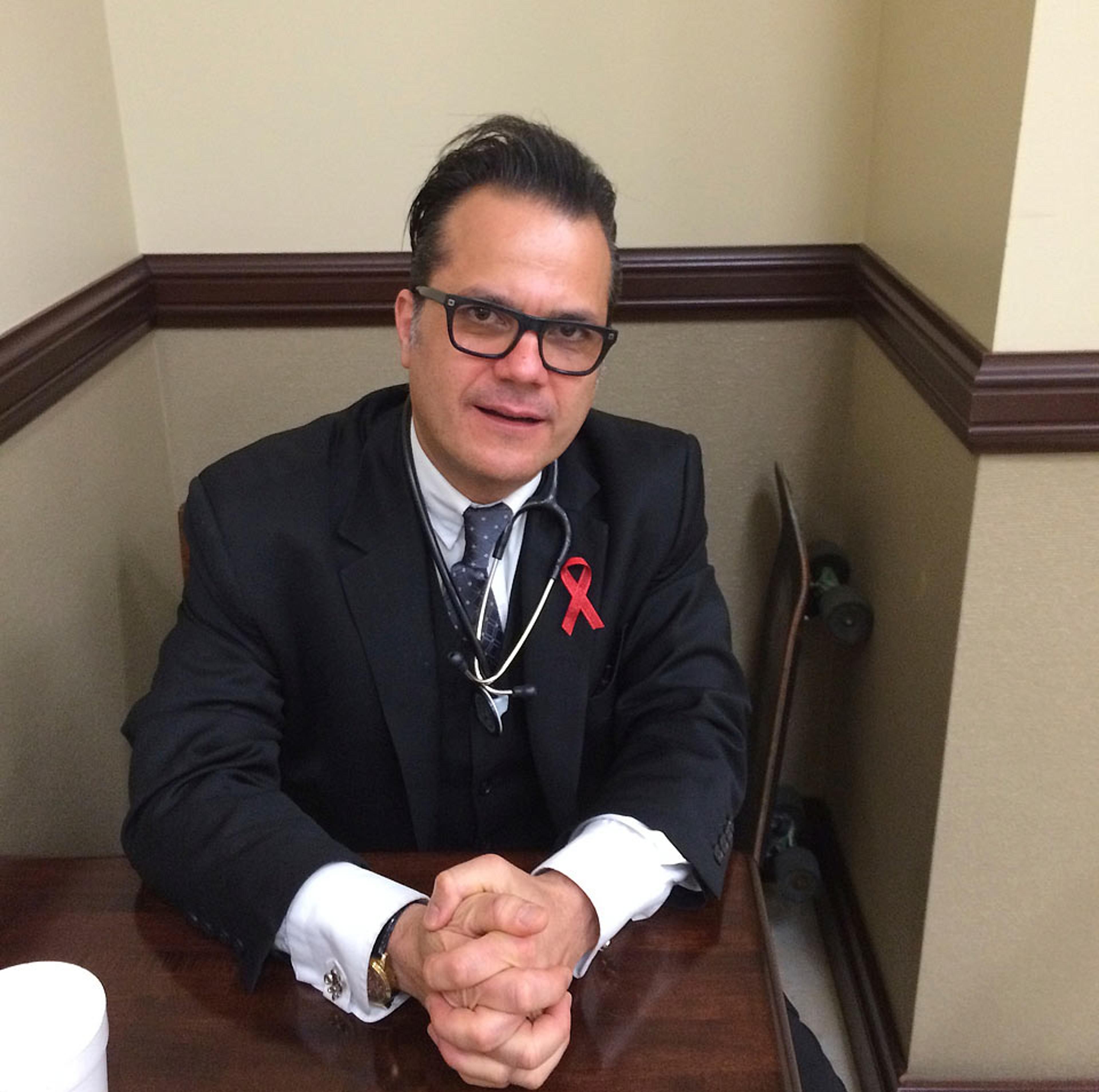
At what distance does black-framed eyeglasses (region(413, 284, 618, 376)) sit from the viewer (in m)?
1.36

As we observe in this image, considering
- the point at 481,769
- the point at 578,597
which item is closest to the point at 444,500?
the point at 578,597

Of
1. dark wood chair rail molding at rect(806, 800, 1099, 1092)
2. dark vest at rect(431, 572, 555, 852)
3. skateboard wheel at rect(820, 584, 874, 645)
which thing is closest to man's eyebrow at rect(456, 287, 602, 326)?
dark vest at rect(431, 572, 555, 852)

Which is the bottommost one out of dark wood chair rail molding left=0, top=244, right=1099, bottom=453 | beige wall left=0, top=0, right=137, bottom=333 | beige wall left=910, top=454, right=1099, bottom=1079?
beige wall left=910, top=454, right=1099, bottom=1079

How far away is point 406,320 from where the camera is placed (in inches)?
58.4

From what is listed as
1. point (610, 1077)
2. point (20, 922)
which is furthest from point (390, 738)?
point (610, 1077)

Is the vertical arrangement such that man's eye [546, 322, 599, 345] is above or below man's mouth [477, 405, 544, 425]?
above

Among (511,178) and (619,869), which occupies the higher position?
(511,178)

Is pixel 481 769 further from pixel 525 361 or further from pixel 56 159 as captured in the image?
pixel 56 159

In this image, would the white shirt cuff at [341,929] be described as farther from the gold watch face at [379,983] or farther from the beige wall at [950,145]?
the beige wall at [950,145]

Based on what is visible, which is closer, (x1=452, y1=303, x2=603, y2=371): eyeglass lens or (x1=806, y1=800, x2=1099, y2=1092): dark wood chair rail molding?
(x1=452, y1=303, x2=603, y2=371): eyeglass lens

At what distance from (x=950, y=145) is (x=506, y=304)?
2.53 ft

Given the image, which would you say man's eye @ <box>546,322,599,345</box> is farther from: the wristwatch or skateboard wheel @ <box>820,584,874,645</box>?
skateboard wheel @ <box>820,584,874,645</box>

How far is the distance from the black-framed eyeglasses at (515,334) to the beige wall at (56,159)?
0.67 meters

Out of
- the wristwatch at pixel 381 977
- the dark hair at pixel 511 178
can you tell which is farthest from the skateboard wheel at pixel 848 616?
the wristwatch at pixel 381 977
